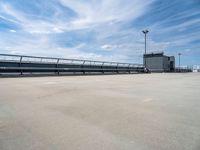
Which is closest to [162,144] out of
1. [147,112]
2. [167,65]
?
[147,112]

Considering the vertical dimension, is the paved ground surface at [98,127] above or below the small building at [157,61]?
below

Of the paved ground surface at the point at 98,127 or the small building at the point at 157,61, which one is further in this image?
the small building at the point at 157,61

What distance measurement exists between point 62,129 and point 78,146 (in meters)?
0.58

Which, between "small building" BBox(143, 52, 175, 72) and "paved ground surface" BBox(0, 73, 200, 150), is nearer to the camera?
"paved ground surface" BBox(0, 73, 200, 150)

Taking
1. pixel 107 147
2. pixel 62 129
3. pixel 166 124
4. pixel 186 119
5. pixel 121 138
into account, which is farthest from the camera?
pixel 186 119

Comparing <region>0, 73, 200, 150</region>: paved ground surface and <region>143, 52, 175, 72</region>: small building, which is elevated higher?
<region>143, 52, 175, 72</region>: small building

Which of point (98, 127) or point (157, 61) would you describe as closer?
point (98, 127)

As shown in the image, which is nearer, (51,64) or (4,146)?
(4,146)

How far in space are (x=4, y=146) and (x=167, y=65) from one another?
64292 mm

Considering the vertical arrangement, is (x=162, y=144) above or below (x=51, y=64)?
below

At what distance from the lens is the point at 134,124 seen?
277cm

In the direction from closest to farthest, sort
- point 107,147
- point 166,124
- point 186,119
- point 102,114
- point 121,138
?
1. point 107,147
2. point 121,138
3. point 166,124
4. point 186,119
5. point 102,114

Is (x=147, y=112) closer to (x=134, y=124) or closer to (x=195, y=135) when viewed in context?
(x=134, y=124)

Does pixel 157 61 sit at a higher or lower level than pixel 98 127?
higher
